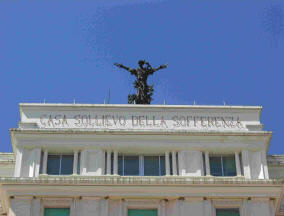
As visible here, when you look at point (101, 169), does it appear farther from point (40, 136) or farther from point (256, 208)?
point (256, 208)

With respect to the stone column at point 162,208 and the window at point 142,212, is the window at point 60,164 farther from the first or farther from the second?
the stone column at point 162,208

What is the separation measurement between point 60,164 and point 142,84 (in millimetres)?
8556

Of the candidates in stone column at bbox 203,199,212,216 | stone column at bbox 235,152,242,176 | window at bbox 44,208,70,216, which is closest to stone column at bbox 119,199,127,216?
window at bbox 44,208,70,216

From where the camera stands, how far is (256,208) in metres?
42.4

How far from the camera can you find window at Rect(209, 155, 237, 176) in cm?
4431

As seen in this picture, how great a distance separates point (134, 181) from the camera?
140 feet

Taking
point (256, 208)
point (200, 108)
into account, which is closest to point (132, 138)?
point (200, 108)

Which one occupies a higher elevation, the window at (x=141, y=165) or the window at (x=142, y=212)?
the window at (x=141, y=165)

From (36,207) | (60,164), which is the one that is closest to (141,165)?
(60,164)

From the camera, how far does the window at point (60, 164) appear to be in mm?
43844

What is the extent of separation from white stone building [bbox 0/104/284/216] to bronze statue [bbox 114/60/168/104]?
3076 millimetres

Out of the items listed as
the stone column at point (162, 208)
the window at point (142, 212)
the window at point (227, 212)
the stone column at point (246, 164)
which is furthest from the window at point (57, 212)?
the stone column at point (246, 164)

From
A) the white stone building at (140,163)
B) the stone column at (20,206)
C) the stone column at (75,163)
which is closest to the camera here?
the stone column at (20,206)

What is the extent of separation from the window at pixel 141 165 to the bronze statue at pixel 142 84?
18.1ft
